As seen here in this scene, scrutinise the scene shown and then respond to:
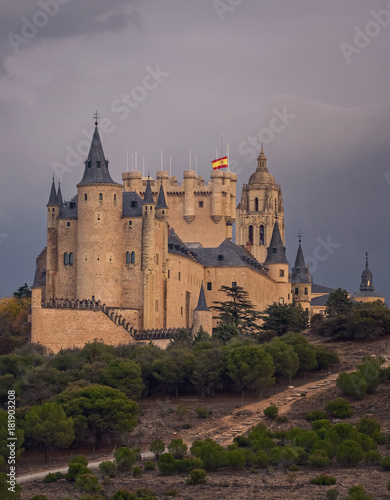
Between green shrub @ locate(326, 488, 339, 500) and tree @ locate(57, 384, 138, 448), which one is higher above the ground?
tree @ locate(57, 384, 138, 448)

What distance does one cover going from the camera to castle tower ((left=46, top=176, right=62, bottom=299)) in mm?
102312

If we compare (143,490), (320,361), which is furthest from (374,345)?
(143,490)

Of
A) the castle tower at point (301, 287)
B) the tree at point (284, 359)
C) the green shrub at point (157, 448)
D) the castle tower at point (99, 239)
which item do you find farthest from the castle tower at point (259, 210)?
the green shrub at point (157, 448)

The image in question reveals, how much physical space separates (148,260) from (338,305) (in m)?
18.2

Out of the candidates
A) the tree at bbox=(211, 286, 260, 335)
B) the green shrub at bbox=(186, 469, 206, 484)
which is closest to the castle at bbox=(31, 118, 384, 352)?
the tree at bbox=(211, 286, 260, 335)

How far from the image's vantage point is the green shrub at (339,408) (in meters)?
78.4

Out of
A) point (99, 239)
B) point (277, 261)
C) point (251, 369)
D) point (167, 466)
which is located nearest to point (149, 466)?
point (167, 466)

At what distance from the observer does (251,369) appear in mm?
84375

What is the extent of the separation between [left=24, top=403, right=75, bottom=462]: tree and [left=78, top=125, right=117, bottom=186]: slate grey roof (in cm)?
2861

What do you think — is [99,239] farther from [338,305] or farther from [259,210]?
[259,210]

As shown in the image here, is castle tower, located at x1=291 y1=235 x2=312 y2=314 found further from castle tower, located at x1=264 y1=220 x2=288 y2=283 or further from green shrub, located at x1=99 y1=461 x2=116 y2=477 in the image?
green shrub, located at x1=99 y1=461 x2=116 y2=477

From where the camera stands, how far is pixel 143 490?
63.8m

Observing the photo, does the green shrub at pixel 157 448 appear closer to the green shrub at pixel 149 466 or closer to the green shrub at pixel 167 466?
the green shrub at pixel 149 466

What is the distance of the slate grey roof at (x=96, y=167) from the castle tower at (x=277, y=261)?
30.0 m
